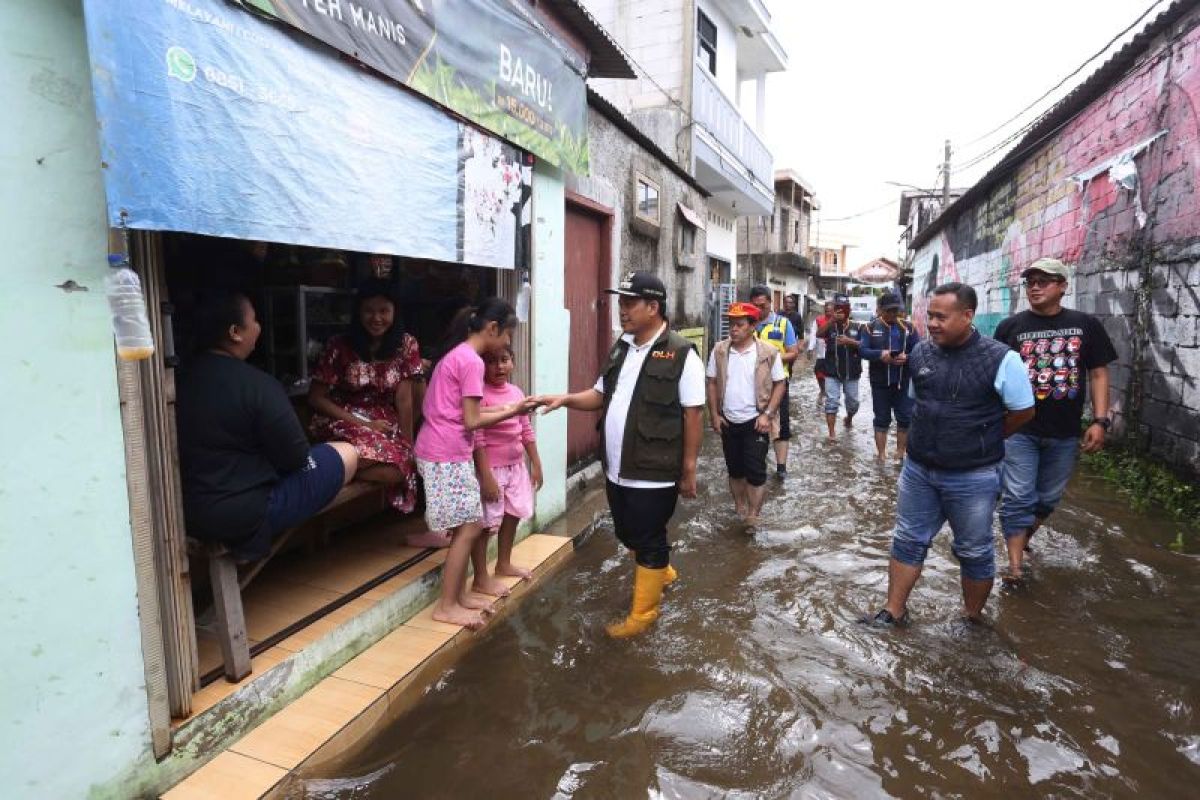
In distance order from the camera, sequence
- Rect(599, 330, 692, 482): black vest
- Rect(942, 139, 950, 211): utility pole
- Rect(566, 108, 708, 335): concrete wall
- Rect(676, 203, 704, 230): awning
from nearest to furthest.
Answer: Rect(599, 330, 692, 482): black vest, Rect(566, 108, 708, 335): concrete wall, Rect(676, 203, 704, 230): awning, Rect(942, 139, 950, 211): utility pole

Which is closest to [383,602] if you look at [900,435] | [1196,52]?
[900,435]

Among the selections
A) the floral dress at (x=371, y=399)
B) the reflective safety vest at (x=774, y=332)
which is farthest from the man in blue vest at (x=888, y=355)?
the floral dress at (x=371, y=399)

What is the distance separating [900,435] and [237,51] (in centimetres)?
729

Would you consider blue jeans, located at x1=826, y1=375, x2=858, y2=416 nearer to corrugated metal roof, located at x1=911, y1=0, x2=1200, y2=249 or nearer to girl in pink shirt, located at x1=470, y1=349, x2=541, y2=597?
corrugated metal roof, located at x1=911, y1=0, x2=1200, y2=249

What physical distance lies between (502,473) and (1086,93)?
8.44 metres

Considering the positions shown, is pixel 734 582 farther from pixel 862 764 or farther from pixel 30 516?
pixel 30 516

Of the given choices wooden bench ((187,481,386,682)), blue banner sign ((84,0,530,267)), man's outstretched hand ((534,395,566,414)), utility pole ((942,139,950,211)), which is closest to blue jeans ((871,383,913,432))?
man's outstretched hand ((534,395,566,414))

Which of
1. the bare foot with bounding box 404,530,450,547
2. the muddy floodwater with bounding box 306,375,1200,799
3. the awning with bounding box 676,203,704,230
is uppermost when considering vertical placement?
the awning with bounding box 676,203,704,230

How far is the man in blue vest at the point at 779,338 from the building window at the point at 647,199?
242cm

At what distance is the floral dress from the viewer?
12.2 ft

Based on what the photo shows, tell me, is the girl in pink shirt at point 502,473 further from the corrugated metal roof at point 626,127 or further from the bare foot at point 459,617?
the corrugated metal roof at point 626,127

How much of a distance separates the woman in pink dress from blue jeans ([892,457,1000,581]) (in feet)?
9.12

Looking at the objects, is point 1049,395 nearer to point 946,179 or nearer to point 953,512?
point 953,512

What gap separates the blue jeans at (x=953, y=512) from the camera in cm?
336
